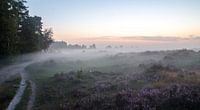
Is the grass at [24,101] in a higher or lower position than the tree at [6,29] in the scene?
lower

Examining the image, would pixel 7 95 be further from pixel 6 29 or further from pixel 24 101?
pixel 6 29

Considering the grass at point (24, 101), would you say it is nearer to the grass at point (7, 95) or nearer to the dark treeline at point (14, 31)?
the grass at point (7, 95)

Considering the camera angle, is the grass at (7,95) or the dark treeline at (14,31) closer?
the grass at (7,95)

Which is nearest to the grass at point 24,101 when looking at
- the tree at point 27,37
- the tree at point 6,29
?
the tree at point 6,29

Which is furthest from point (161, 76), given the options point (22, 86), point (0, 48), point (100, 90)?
point (0, 48)

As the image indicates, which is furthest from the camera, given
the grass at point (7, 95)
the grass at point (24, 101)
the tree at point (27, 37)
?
the tree at point (27, 37)

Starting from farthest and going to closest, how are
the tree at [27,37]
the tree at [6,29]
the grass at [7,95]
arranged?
the tree at [27,37], the tree at [6,29], the grass at [7,95]

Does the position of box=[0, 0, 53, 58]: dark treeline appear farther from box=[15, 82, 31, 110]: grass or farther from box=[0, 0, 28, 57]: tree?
box=[15, 82, 31, 110]: grass

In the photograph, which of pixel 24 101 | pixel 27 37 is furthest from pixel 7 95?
pixel 27 37

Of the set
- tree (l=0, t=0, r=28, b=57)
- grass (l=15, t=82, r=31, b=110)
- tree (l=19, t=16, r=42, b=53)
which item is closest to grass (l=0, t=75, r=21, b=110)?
grass (l=15, t=82, r=31, b=110)

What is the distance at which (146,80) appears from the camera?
25.8 meters

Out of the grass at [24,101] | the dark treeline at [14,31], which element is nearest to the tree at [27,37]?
the dark treeline at [14,31]

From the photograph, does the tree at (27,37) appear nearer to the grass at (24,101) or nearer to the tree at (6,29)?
the tree at (6,29)

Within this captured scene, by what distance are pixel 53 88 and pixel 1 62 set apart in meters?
31.2
